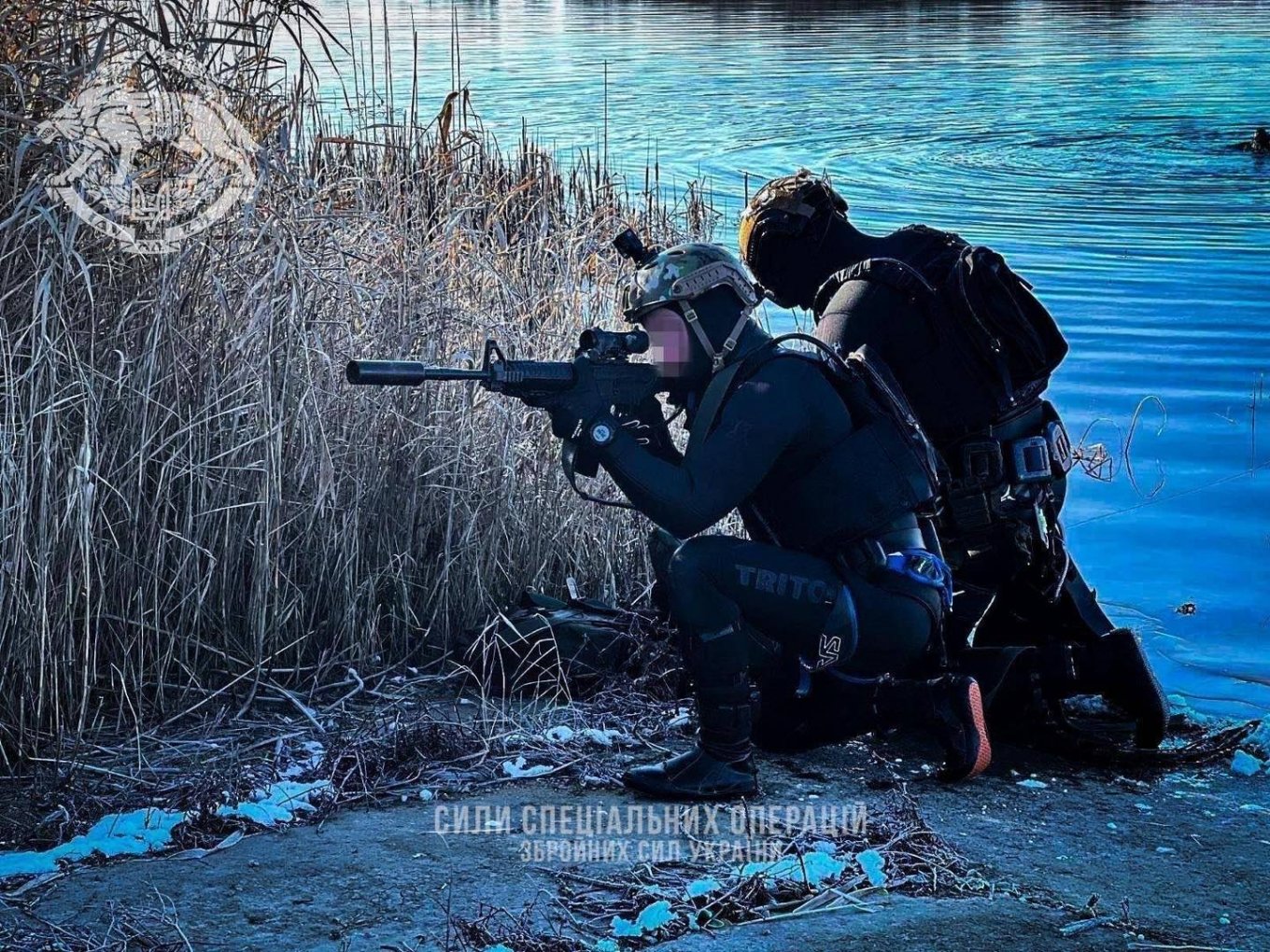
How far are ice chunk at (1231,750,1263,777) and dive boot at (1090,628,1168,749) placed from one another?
0.21m

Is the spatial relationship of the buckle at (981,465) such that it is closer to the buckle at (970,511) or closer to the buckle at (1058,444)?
the buckle at (970,511)

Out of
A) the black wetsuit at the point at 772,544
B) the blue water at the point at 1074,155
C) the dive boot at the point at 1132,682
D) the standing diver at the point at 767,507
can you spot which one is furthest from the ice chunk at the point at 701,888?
the blue water at the point at 1074,155

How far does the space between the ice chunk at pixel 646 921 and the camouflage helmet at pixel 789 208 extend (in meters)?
2.41

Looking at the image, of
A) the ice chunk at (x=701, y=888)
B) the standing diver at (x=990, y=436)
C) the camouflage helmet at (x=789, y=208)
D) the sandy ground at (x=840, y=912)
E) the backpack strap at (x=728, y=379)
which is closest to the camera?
the sandy ground at (x=840, y=912)

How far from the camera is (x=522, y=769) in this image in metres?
4.31

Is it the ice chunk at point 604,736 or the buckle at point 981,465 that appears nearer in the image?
the ice chunk at point 604,736

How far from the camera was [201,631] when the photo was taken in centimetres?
473

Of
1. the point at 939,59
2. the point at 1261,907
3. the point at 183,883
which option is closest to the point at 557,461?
the point at 183,883

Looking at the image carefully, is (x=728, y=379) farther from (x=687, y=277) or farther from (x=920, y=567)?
(x=920, y=567)

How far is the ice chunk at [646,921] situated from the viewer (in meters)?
3.41

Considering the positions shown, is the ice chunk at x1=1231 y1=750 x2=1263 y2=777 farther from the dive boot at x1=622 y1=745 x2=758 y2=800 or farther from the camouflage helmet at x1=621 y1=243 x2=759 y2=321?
the camouflage helmet at x1=621 y1=243 x2=759 y2=321

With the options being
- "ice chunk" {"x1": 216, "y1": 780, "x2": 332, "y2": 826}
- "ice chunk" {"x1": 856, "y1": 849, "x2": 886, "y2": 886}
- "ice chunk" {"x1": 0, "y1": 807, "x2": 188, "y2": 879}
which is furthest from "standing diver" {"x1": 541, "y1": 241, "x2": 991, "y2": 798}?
"ice chunk" {"x1": 0, "y1": 807, "x2": 188, "y2": 879}

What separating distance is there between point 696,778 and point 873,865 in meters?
0.56

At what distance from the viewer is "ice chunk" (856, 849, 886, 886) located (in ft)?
12.0
